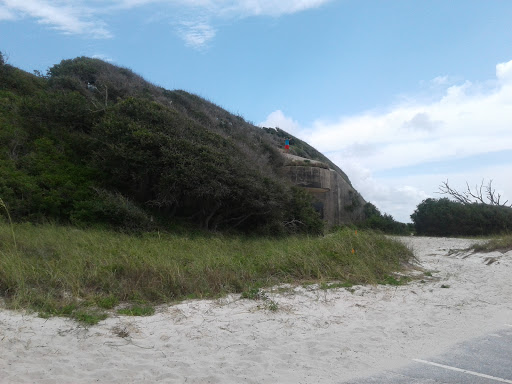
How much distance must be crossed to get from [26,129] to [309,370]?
52.9 feet

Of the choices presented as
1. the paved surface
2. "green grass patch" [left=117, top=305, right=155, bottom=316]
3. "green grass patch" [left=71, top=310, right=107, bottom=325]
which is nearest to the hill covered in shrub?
"green grass patch" [left=117, top=305, right=155, bottom=316]

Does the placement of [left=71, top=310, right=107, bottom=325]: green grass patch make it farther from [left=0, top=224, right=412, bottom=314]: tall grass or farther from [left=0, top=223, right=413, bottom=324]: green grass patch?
[left=0, top=224, right=412, bottom=314]: tall grass

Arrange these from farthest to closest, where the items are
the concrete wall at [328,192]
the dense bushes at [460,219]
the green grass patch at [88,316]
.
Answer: the concrete wall at [328,192], the dense bushes at [460,219], the green grass patch at [88,316]

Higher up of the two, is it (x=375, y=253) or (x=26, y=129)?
(x=26, y=129)

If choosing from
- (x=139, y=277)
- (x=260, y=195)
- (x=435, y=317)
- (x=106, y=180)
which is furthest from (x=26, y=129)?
(x=435, y=317)

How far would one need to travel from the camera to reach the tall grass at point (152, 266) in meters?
7.16

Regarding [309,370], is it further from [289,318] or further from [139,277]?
[139,277]

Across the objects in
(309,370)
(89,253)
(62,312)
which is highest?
(89,253)

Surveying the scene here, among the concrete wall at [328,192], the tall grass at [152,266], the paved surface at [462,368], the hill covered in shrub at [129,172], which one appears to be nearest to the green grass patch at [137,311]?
the tall grass at [152,266]

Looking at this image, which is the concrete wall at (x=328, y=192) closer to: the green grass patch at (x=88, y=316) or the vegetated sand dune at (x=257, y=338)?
the vegetated sand dune at (x=257, y=338)

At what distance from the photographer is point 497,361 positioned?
5723 millimetres

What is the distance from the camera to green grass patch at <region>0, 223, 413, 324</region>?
23.2 ft

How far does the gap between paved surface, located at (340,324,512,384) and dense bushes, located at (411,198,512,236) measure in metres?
20.7

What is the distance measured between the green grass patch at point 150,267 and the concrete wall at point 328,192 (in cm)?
1314
